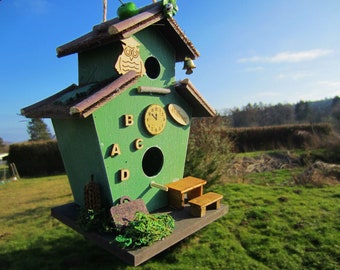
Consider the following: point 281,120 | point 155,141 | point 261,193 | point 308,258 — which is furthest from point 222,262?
point 281,120

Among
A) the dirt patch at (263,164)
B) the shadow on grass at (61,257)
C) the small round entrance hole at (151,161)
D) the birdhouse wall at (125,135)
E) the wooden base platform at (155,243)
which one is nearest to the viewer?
the wooden base platform at (155,243)

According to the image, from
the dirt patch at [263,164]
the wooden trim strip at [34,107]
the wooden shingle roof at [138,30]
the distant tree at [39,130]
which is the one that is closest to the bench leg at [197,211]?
the wooden shingle roof at [138,30]

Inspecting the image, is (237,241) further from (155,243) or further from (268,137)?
(268,137)

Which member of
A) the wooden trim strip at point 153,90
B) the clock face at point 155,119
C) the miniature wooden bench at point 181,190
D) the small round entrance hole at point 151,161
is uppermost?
the wooden trim strip at point 153,90

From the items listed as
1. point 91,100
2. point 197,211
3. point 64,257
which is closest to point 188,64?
point 91,100

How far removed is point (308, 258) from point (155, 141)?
3.02m

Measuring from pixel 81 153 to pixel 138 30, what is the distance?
1.50 meters

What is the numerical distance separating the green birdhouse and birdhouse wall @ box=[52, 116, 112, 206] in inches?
0.4

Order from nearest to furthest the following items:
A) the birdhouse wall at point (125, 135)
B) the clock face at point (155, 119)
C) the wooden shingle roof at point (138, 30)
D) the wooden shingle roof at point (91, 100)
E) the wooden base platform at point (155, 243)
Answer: the wooden base platform at point (155, 243), the wooden shingle roof at point (91, 100), the wooden shingle roof at point (138, 30), the birdhouse wall at point (125, 135), the clock face at point (155, 119)

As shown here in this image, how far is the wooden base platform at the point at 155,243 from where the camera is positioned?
2.14 metres

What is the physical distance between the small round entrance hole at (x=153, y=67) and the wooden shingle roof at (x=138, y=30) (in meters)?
0.33

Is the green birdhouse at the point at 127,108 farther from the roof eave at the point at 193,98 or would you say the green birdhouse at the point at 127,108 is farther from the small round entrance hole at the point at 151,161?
the small round entrance hole at the point at 151,161

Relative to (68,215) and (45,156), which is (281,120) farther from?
(68,215)

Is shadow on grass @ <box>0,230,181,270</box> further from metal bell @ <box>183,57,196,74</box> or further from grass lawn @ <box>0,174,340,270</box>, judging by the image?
metal bell @ <box>183,57,196,74</box>
